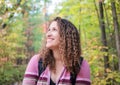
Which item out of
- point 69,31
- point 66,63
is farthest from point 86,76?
point 69,31

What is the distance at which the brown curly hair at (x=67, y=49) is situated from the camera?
6.61ft

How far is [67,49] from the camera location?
6.70 ft

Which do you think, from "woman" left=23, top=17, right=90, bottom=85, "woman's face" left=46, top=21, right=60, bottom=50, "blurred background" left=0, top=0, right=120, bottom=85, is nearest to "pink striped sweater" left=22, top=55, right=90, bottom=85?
"woman" left=23, top=17, right=90, bottom=85

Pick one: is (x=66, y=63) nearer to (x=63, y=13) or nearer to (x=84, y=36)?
(x=63, y=13)

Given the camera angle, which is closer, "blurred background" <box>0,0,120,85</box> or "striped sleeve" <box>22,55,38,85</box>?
"striped sleeve" <box>22,55,38,85</box>

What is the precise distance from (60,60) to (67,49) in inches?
3.6

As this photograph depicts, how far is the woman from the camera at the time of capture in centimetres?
197

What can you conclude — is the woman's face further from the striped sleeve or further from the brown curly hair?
the striped sleeve

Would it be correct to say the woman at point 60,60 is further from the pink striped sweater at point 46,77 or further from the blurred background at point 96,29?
the blurred background at point 96,29

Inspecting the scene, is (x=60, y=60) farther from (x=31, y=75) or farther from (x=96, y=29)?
(x=96, y=29)

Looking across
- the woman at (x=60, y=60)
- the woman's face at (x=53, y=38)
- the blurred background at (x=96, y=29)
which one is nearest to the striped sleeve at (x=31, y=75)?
the woman at (x=60, y=60)

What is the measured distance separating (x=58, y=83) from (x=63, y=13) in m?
6.44

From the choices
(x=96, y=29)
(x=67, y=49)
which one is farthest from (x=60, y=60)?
(x=96, y=29)

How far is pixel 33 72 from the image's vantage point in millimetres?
1974
